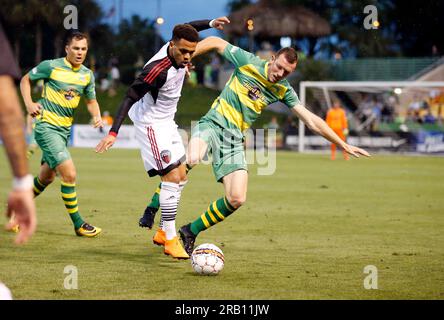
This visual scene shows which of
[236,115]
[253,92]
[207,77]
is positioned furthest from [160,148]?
[207,77]

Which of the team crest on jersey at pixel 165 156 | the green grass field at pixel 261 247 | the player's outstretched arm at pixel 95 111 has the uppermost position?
the player's outstretched arm at pixel 95 111

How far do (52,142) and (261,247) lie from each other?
3.21 m

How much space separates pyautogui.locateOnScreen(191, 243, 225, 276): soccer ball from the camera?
7824mm

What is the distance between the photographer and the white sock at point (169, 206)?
897 centimetres

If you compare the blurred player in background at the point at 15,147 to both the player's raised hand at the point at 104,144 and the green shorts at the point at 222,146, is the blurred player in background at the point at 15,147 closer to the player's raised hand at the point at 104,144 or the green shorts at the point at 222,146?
the player's raised hand at the point at 104,144

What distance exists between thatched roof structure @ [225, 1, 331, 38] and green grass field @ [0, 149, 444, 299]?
39899 millimetres

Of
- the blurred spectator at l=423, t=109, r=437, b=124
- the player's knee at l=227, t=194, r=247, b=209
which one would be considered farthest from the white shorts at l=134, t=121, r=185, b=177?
the blurred spectator at l=423, t=109, r=437, b=124

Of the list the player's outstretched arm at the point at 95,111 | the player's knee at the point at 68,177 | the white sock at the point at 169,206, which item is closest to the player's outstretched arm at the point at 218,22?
the white sock at the point at 169,206

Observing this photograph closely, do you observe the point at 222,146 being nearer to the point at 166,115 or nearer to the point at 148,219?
the point at 166,115

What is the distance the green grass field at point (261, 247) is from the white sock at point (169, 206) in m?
0.35

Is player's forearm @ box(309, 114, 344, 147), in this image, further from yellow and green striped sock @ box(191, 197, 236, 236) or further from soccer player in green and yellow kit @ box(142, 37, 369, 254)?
yellow and green striped sock @ box(191, 197, 236, 236)

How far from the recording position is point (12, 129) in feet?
13.1
